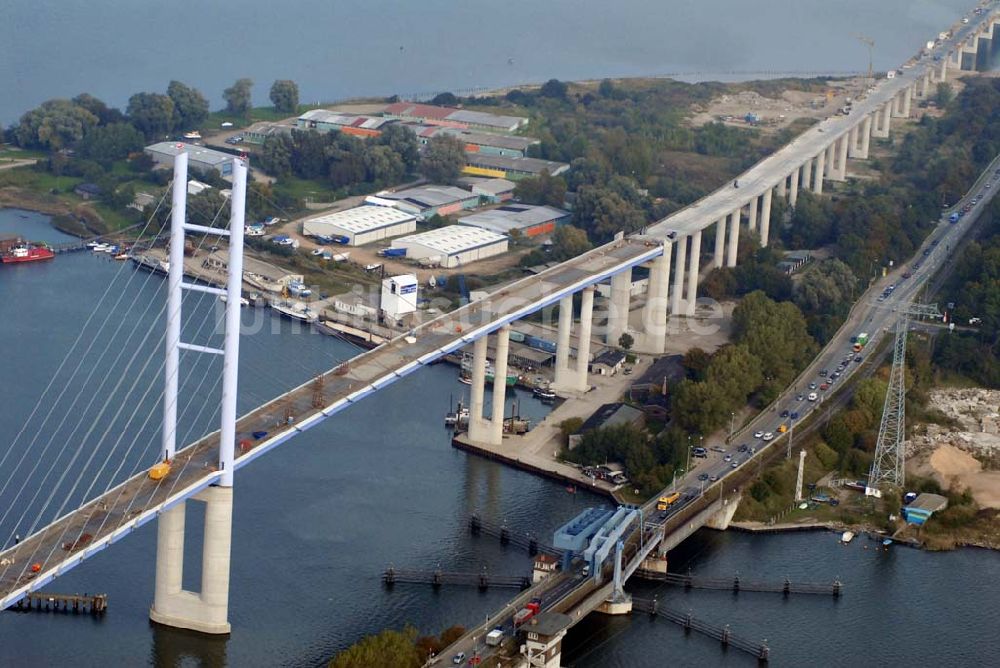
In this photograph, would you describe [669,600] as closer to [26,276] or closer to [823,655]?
[823,655]

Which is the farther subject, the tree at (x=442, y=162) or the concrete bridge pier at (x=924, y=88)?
the concrete bridge pier at (x=924, y=88)

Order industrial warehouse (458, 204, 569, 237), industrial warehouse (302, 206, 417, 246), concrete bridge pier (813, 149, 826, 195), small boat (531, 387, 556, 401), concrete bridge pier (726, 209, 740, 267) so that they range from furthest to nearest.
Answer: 1. concrete bridge pier (813, 149, 826, 195)
2. industrial warehouse (458, 204, 569, 237)
3. industrial warehouse (302, 206, 417, 246)
4. concrete bridge pier (726, 209, 740, 267)
5. small boat (531, 387, 556, 401)

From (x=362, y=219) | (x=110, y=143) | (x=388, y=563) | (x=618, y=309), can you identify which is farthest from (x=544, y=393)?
(x=110, y=143)

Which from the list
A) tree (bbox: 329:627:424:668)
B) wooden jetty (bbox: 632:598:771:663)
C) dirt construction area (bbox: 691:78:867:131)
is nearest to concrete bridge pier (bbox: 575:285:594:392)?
wooden jetty (bbox: 632:598:771:663)

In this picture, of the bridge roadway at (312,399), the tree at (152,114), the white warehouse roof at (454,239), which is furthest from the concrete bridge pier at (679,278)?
the tree at (152,114)

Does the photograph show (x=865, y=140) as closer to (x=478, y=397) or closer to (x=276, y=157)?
(x=276, y=157)

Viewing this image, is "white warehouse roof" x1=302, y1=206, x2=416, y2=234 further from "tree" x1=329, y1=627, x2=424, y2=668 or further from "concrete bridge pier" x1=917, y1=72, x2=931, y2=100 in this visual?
"concrete bridge pier" x1=917, y1=72, x2=931, y2=100

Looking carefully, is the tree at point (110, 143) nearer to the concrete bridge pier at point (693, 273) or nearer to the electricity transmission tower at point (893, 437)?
the concrete bridge pier at point (693, 273)
